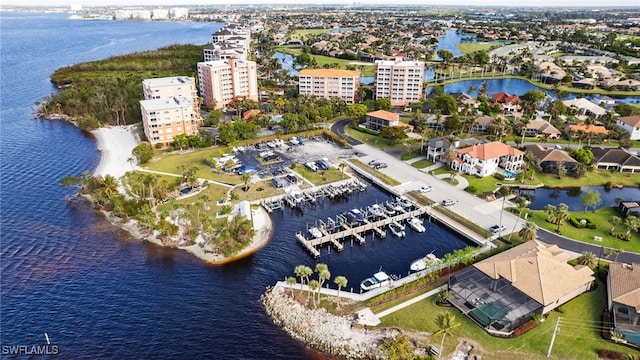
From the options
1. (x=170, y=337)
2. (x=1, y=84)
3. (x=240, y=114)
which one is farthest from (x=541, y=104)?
(x=1, y=84)

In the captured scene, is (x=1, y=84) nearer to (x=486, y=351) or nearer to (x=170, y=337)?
(x=170, y=337)

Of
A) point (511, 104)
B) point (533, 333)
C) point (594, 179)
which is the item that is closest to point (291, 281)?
point (533, 333)

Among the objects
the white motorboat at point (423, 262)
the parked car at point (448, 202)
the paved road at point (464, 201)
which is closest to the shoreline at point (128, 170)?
the white motorboat at point (423, 262)

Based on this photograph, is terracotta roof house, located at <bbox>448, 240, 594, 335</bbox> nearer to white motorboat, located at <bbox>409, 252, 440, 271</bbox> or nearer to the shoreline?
white motorboat, located at <bbox>409, 252, 440, 271</bbox>

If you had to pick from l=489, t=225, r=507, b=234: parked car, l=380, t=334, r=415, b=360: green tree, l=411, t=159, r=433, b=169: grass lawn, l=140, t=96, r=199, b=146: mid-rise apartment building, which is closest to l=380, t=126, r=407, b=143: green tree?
l=411, t=159, r=433, b=169: grass lawn

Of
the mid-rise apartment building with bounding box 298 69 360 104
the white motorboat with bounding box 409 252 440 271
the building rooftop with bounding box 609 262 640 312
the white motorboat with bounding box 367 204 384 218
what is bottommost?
the white motorboat with bounding box 409 252 440 271

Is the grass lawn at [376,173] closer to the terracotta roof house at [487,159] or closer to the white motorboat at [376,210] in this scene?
the white motorboat at [376,210]

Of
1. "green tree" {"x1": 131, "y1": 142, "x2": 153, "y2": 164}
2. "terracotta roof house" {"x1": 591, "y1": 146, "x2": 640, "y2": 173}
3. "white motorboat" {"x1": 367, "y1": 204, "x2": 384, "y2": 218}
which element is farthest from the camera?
"green tree" {"x1": 131, "y1": 142, "x2": 153, "y2": 164}

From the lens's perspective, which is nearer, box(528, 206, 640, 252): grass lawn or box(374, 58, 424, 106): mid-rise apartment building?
box(528, 206, 640, 252): grass lawn
